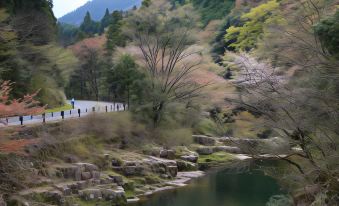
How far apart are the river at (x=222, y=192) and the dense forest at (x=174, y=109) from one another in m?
1.59

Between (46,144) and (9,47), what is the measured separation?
865cm

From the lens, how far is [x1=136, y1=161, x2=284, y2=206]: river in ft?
84.1

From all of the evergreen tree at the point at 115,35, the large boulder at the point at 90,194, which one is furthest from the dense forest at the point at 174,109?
the evergreen tree at the point at 115,35

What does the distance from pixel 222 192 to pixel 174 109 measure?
12.9 meters

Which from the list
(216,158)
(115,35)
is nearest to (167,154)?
(216,158)

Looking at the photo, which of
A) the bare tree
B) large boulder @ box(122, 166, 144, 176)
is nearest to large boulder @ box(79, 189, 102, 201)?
large boulder @ box(122, 166, 144, 176)

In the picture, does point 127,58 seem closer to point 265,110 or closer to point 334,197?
point 265,110

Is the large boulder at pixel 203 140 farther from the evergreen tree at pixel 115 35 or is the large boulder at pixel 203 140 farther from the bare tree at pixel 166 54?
the evergreen tree at pixel 115 35

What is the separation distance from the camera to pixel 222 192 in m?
28.3

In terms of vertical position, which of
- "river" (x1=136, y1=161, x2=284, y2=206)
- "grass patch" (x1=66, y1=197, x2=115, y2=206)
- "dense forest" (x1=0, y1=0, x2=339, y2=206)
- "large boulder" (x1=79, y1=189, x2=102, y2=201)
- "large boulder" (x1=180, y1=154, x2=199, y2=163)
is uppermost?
"dense forest" (x1=0, y1=0, x2=339, y2=206)

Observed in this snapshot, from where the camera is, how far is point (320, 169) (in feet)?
49.7

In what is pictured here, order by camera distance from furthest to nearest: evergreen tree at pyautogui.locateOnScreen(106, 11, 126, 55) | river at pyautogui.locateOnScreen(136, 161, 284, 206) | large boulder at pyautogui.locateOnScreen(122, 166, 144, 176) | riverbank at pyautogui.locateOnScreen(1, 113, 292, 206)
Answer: evergreen tree at pyautogui.locateOnScreen(106, 11, 126, 55), large boulder at pyautogui.locateOnScreen(122, 166, 144, 176), river at pyautogui.locateOnScreen(136, 161, 284, 206), riverbank at pyautogui.locateOnScreen(1, 113, 292, 206)

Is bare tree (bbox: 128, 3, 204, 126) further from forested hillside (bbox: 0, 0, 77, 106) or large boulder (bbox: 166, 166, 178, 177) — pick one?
large boulder (bbox: 166, 166, 178, 177)

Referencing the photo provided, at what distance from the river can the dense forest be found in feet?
5.22
